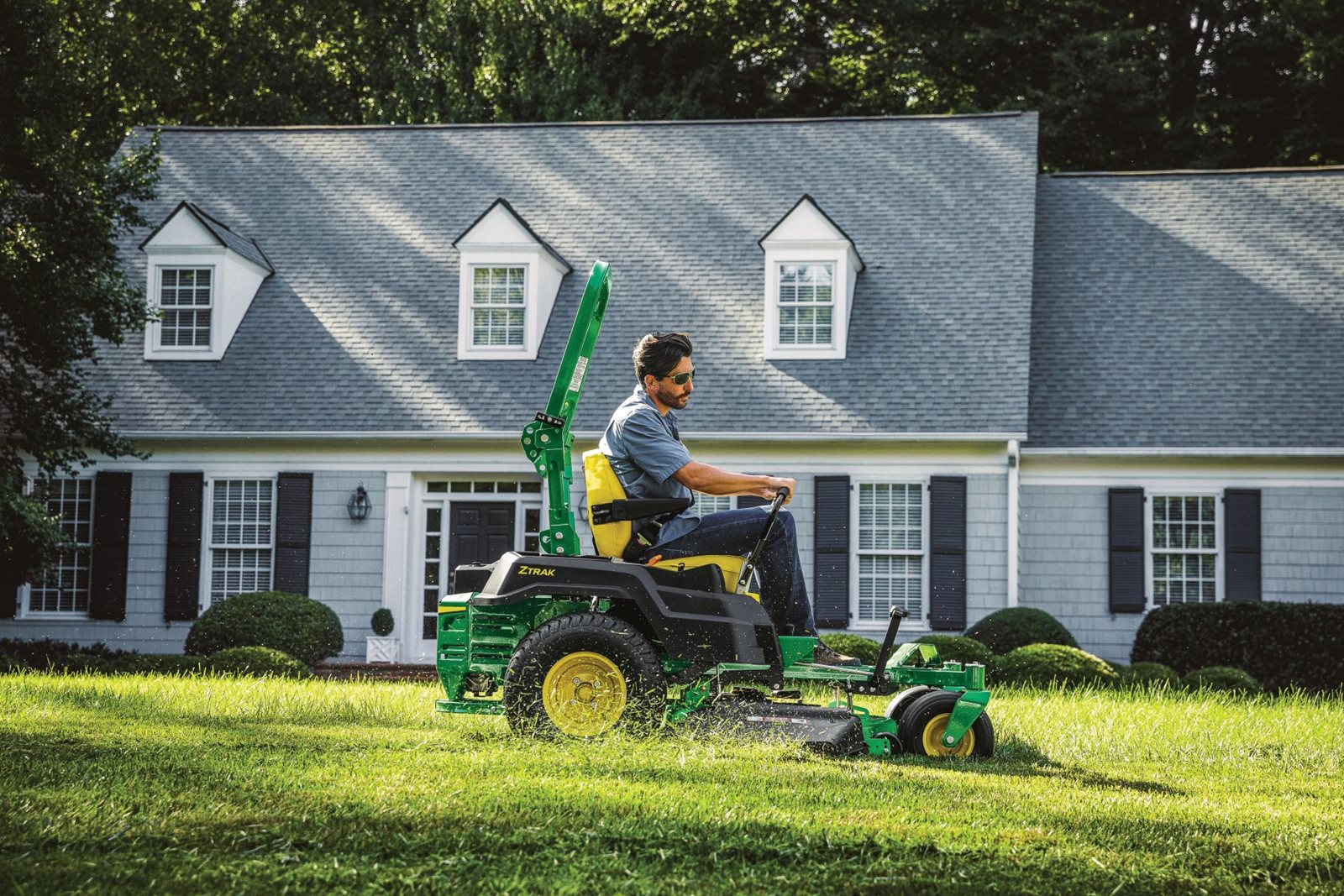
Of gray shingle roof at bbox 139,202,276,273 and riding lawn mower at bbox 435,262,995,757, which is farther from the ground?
gray shingle roof at bbox 139,202,276,273

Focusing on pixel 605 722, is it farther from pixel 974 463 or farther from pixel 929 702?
pixel 974 463

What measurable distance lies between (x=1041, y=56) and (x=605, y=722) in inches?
831

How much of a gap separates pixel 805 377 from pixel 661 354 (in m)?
9.28

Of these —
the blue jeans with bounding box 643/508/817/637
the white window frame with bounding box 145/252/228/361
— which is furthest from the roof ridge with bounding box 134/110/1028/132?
the blue jeans with bounding box 643/508/817/637

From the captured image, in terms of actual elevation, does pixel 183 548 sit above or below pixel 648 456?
below

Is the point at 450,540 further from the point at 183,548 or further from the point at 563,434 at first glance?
the point at 563,434

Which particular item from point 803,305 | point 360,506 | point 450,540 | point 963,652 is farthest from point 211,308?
point 963,652

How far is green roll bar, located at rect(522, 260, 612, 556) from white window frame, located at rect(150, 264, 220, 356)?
425 inches

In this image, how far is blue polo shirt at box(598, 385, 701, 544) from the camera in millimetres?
6758

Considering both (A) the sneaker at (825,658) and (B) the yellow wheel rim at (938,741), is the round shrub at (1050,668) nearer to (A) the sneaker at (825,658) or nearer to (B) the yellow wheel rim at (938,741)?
(B) the yellow wheel rim at (938,741)

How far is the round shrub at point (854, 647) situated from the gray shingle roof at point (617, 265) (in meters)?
3.12

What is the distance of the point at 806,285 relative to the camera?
→ 54.1 ft

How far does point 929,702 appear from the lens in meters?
6.61

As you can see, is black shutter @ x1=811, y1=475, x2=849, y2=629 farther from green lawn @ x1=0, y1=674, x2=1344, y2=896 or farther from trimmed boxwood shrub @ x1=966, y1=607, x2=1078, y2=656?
green lawn @ x1=0, y1=674, x2=1344, y2=896
